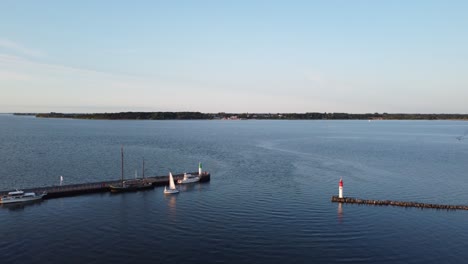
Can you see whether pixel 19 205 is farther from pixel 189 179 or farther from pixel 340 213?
pixel 340 213

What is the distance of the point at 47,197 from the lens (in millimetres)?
51219

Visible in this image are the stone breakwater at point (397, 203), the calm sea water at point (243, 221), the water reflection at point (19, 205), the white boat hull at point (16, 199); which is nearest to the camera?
the calm sea water at point (243, 221)

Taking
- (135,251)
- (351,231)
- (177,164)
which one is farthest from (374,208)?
(177,164)

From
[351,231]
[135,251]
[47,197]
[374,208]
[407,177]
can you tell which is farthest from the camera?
[407,177]

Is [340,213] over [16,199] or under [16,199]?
under

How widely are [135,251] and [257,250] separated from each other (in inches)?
418

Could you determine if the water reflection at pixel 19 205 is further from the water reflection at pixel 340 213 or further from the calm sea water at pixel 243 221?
the water reflection at pixel 340 213

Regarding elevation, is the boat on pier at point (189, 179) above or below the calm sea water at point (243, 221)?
above

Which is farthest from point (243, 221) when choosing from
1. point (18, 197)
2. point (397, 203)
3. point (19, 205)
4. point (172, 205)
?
point (18, 197)

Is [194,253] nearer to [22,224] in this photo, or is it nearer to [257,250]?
[257,250]

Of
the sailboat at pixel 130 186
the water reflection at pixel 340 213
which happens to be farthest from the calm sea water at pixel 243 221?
the sailboat at pixel 130 186

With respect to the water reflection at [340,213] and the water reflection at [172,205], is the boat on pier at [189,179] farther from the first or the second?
the water reflection at [340,213]

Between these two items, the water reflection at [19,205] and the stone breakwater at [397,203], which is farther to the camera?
the stone breakwater at [397,203]

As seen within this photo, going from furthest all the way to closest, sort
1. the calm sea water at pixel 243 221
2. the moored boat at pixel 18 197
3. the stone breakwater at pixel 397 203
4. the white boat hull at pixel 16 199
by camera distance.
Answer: the stone breakwater at pixel 397 203 → the moored boat at pixel 18 197 → the white boat hull at pixel 16 199 → the calm sea water at pixel 243 221
